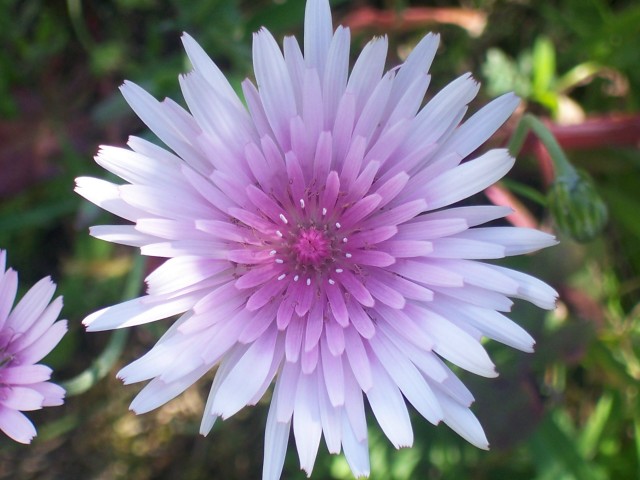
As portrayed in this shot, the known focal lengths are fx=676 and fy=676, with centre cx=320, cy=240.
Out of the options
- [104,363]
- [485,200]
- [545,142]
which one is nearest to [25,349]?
[104,363]

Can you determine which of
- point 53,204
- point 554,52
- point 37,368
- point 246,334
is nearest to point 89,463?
Result: point 53,204

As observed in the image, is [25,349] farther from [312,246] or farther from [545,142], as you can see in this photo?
[545,142]

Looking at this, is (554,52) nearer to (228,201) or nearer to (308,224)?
(308,224)

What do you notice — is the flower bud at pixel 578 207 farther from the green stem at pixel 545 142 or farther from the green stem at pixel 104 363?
the green stem at pixel 104 363

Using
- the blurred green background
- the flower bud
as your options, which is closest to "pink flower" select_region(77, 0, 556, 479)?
the flower bud

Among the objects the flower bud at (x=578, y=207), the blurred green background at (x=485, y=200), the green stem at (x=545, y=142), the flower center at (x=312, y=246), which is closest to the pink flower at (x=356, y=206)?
the flower center at (x=312, y=246)
